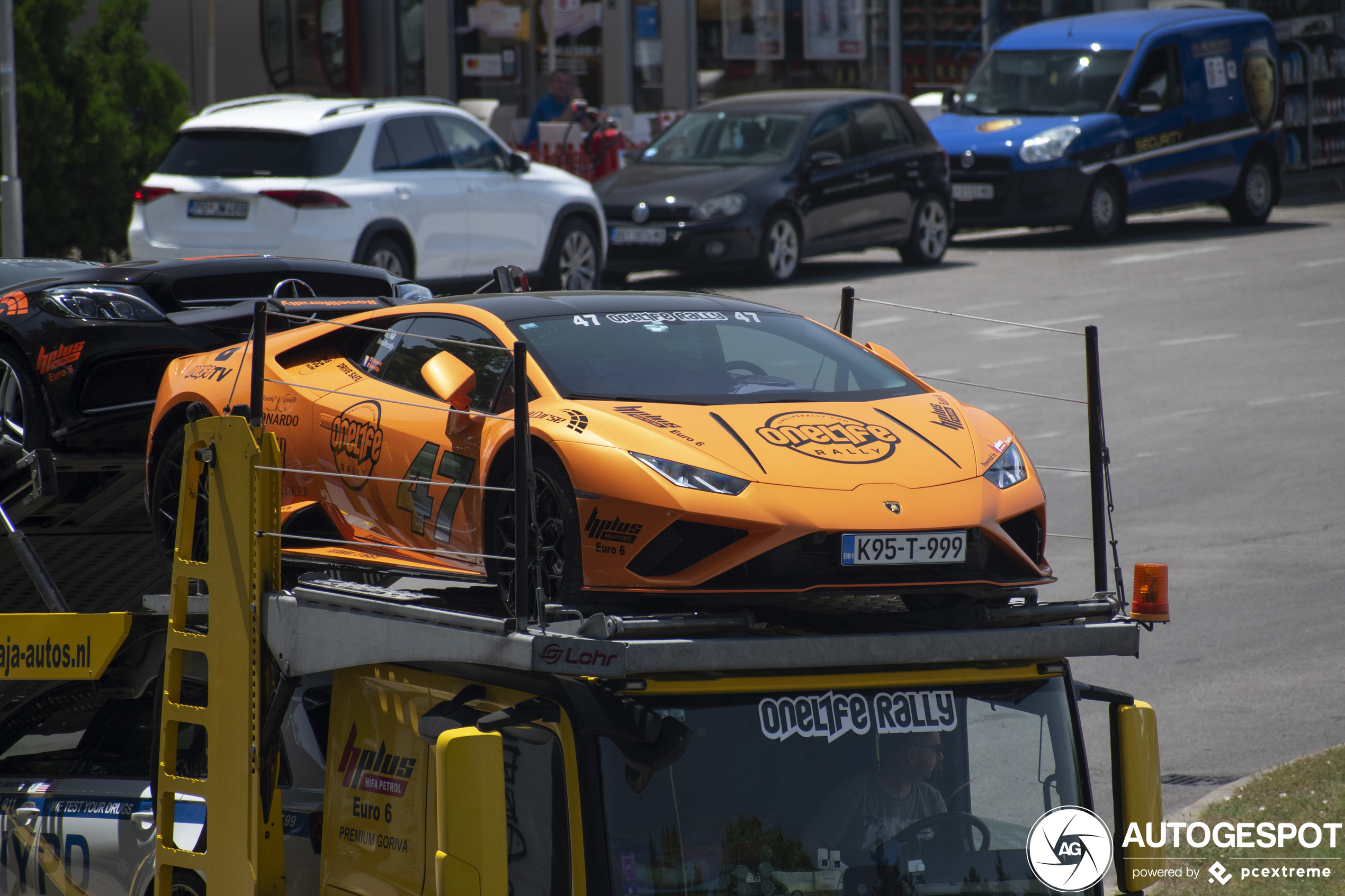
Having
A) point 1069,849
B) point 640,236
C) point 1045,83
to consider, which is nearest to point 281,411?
point 1069,849

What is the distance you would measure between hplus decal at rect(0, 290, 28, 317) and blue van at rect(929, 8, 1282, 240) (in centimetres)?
1523

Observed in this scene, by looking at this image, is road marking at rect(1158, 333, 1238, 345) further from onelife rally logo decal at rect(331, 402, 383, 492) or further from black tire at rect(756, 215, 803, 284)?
onelife rally logo decal at rect(331, 402, 383, 492)

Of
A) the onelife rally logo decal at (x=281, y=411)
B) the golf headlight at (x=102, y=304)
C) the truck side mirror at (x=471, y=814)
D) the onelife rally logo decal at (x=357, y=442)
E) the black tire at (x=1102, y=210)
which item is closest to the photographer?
the truck side mirror at (x=471, y=814)

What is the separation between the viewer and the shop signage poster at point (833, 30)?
29.3 metres

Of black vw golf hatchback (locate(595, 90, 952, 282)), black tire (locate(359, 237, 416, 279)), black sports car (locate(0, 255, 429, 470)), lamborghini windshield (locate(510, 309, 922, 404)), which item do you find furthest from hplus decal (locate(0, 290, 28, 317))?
black vw golf hatchback (locate(595, 90, 952, 282))

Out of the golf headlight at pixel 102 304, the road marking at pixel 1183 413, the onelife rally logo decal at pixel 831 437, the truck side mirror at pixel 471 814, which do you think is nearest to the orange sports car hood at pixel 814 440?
the onelife rally logo decal at pixel 831 437

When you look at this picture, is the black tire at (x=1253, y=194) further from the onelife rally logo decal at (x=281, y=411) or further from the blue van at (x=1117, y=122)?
the onelife rally logo decal at (x=281, y=411)

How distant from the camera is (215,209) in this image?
15.1 meters

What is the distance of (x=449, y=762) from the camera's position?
394 centimetres

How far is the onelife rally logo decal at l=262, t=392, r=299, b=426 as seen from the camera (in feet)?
21.8

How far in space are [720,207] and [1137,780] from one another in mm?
→ 14214

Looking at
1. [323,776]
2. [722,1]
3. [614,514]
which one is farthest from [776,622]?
[722,1]

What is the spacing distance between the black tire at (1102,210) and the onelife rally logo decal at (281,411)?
53.7 ft

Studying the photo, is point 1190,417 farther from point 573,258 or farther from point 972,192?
point 972,192
